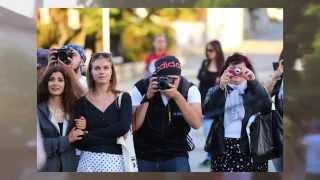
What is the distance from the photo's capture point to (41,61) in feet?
11.1

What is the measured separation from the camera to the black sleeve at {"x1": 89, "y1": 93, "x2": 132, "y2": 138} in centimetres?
337

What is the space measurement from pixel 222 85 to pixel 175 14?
465mm

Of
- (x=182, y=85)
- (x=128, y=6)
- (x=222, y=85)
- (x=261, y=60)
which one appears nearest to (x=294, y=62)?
(x=261, y=60)

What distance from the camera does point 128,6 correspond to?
3346mm

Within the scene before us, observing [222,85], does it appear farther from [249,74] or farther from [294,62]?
Result: [294,62]

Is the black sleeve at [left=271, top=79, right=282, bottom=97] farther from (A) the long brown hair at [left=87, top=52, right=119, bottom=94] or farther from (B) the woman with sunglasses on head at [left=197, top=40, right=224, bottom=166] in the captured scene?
(A) the long brown hair at [left=87, top=52, right=119, bottom=94]

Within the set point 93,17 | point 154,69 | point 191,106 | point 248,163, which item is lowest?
point 248,163

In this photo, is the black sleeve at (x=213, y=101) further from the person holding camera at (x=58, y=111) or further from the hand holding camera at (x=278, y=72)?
the person holding camera at (x=58, y=111)

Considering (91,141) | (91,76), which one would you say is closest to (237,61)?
(91,76)

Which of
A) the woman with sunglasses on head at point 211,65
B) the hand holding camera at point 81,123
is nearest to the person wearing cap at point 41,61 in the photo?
the hand holding camera at point 81,123

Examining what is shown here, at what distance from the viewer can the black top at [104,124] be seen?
3.38 meters

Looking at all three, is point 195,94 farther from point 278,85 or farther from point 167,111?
point 278,85

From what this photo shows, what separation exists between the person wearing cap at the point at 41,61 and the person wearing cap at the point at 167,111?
508 millimetres

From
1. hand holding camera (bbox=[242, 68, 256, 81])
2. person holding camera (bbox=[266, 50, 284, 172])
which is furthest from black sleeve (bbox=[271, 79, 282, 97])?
hand holding camera (bbox=[242, 68, 256, 81])
